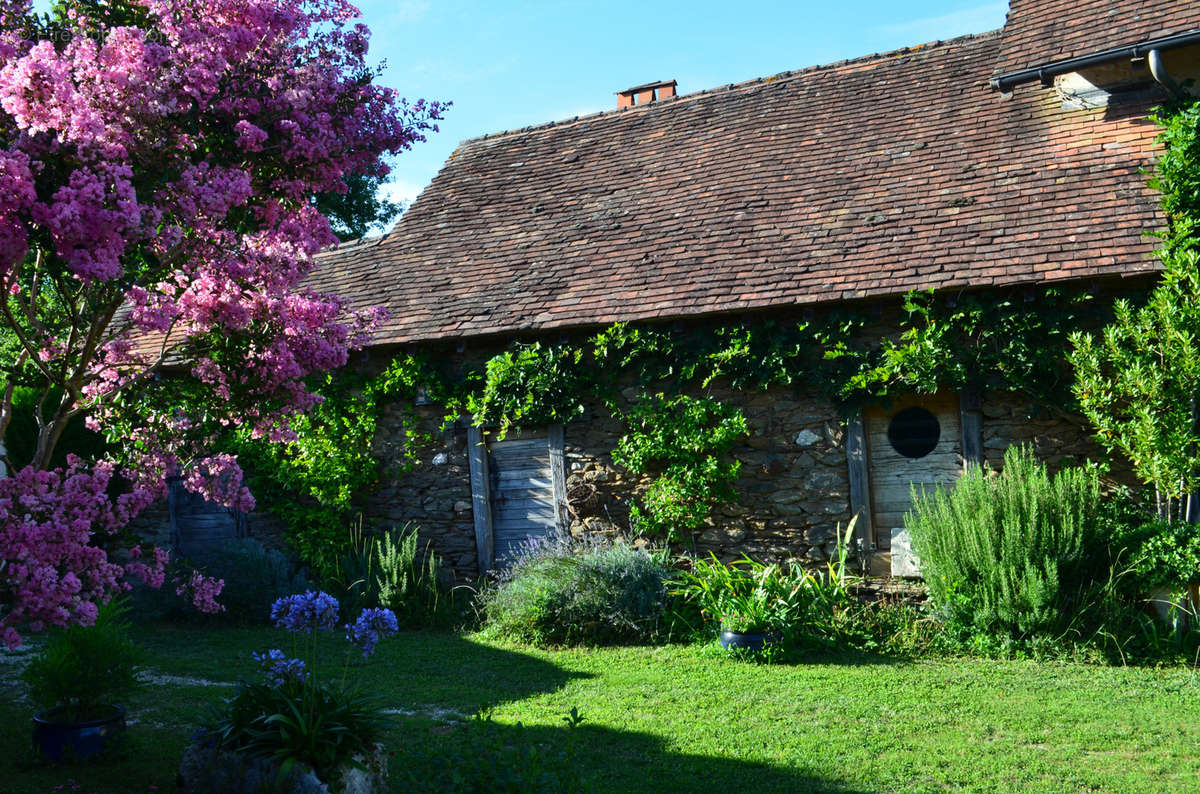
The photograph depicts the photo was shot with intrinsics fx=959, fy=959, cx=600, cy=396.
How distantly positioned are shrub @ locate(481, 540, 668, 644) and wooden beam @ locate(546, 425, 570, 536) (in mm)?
1172

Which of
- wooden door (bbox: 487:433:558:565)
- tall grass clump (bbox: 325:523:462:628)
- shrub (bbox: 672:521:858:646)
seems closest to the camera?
shrub (bbox: 672:521:858:646)

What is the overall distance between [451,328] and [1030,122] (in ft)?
21.2

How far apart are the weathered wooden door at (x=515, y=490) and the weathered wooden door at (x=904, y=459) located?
3.19 m

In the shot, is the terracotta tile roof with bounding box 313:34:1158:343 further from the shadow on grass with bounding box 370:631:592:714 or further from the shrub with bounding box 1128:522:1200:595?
the shadow on grass with bounding box 370:631:592:714

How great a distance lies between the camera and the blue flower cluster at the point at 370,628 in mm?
4828

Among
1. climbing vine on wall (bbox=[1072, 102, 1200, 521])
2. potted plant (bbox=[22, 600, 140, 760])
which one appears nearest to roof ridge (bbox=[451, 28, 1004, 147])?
climbing vine on wall (bbox=[1072, 102, 1200, 521])

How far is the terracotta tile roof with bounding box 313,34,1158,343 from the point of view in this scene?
8.69 m

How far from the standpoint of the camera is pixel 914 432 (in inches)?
349

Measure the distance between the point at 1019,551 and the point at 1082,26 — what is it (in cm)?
567

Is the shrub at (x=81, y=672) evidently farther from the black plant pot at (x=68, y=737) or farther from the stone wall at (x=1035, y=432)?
the stone wall at (x=1035, y=432)

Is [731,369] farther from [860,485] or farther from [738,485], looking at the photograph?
[860,485]

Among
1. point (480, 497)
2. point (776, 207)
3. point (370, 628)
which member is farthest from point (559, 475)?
point (370, 628)

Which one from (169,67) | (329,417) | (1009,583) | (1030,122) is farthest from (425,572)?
(1030,122)

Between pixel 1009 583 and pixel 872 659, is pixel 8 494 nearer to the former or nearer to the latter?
pixel 872 659
